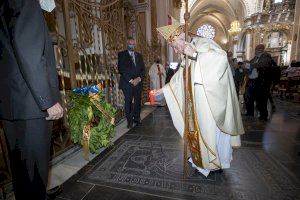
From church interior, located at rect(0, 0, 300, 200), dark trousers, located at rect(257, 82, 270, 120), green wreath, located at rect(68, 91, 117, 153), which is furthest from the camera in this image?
dark trousers, located at rect(257, 82, 270, 120)

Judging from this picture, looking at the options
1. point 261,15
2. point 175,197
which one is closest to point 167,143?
point 175,197

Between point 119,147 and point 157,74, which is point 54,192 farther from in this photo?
point 157,74

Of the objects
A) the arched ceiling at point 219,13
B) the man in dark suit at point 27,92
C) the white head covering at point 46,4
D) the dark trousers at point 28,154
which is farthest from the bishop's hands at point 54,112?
the arched ceiling at point 219,13

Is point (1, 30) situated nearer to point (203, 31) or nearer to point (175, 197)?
point (175, 197)

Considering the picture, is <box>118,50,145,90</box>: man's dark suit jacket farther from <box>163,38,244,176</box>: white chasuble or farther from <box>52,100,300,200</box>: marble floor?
<box>163,38,244,176</box>: white chasuble

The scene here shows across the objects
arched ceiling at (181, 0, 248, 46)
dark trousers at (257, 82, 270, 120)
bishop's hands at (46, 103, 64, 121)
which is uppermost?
arched ceiling at (181, 0, 248, 46)

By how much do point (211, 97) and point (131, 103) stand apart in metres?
2.74

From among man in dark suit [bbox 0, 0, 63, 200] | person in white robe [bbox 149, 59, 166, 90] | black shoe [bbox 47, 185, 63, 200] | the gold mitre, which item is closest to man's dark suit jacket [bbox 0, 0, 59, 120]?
man in dark suit [bbox 0, 0, 63, 200]

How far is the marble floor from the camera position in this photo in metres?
2.18

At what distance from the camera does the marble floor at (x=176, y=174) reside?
2178 mm

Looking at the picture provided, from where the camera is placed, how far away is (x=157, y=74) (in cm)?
734

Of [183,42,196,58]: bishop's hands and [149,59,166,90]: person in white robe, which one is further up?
[183,42,196,58]: bishop's hands

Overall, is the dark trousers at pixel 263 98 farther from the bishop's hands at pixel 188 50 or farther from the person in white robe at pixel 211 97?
the bishop's hands at pixel 188 50

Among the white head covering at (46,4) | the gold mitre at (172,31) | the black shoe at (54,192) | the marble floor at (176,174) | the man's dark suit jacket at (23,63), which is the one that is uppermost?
the white head covering at (46,4)
